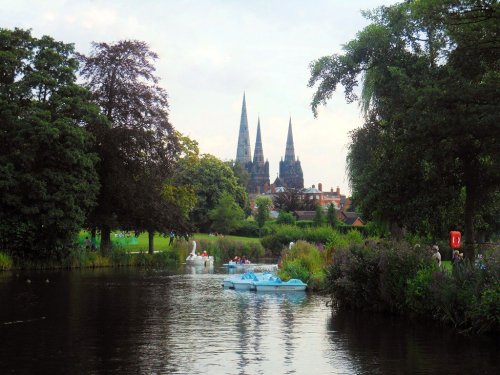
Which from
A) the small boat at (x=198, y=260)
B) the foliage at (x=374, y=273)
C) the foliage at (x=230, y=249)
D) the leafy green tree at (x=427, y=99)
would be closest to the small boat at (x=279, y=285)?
the leafy green tree at (x=427, y=99)

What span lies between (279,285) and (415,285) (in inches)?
489

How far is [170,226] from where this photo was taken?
5712cm

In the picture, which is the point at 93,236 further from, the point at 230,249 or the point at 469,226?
the point at 469,226

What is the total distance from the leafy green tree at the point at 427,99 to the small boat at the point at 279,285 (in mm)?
4976

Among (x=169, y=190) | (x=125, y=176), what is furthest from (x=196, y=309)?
(x=169, y=190)

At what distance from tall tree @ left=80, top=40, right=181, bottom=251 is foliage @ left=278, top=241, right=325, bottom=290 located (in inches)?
661

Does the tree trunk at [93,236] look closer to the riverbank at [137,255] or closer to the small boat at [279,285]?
the riverbank at [137,255]

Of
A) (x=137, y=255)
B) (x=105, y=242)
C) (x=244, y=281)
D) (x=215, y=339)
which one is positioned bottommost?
(x=215, y=339)

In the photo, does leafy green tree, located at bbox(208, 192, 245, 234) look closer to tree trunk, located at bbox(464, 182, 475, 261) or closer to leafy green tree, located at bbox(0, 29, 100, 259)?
leafy green tree, located at bbox(0, 29, 100, 259)

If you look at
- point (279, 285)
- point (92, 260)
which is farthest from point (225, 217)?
point (279, 285)

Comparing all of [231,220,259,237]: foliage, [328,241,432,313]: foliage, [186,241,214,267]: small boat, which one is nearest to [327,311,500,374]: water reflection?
[328,241,432,313]: foliage

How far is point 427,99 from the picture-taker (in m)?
27.7

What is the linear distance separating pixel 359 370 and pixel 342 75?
25.4 metres

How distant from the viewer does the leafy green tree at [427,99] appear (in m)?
27.1
